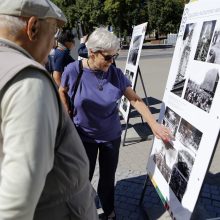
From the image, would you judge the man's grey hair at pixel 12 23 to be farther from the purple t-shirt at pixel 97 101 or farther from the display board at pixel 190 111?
the purple t-shirt at pixel 97 101

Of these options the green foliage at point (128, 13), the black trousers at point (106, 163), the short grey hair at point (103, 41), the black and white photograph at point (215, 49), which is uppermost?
the black and white photograph at point (215, 49)

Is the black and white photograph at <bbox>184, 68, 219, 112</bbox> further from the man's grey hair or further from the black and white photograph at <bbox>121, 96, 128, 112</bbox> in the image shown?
the black and white photograph at <bbox>121, 96, 128, 112</bbox>

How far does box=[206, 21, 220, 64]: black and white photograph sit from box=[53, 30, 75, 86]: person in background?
118 inches

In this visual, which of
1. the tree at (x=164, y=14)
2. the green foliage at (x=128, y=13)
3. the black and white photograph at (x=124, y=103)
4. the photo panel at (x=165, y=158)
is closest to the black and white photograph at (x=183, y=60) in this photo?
the photo panel at (x=165, y=158)

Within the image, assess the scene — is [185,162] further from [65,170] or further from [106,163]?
[65,170]

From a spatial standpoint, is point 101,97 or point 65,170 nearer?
point 65,170

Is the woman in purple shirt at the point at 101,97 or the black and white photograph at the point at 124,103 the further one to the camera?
the black and white photograph at the point at 124,103

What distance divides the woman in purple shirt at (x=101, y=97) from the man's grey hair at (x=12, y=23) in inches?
61.7

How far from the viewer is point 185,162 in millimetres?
2365

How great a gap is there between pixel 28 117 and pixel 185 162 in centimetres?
151

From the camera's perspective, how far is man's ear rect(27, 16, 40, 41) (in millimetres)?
1247

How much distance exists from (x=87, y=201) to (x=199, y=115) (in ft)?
3.35

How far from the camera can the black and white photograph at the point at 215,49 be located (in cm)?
216

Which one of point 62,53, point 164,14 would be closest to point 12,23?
point 62,53
